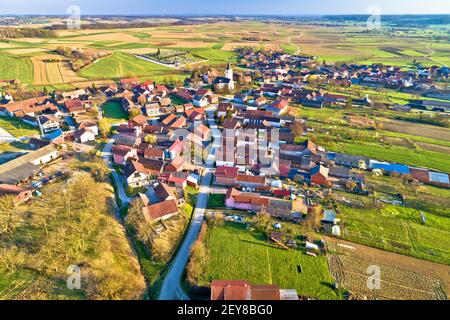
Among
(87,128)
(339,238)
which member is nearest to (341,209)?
(339,238)

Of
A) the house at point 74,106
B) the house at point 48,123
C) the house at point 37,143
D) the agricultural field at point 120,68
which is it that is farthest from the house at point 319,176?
the agricultural field at point 120,68

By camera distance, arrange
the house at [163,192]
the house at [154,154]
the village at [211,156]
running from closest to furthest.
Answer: the village at [211,156], the house at [163,192], the house at [154,154]

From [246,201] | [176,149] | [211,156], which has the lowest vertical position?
[246,201]

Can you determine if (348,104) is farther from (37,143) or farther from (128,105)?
(37,143)

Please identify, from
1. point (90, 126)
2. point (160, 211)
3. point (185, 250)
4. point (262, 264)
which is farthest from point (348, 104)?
point (185, 250)

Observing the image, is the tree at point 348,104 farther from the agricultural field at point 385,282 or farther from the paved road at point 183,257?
the agricultural field at point 385,282

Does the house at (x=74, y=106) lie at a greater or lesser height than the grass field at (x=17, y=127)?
greater
